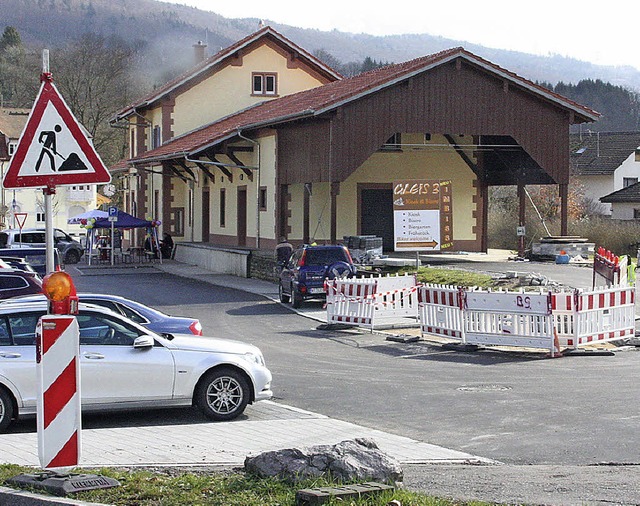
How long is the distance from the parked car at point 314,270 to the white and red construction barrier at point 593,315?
9.22 meters

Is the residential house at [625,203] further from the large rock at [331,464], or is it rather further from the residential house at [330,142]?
the large rock at [331,464]

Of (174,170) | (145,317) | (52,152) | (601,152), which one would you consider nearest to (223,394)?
(145,317)

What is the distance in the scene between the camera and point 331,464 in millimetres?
7355

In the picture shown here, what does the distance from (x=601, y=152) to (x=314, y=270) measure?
65.8 metres

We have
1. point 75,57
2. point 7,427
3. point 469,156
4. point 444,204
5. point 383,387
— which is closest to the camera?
point 7,427

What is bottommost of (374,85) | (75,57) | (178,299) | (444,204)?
(178,299)

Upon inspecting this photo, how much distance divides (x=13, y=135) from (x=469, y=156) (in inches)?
2134

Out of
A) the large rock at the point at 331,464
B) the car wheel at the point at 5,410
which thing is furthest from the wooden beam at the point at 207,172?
the large rock at the point at 331,464

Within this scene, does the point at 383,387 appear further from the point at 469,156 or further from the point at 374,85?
the point at 469,156

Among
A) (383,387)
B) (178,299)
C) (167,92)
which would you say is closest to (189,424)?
(383,387)

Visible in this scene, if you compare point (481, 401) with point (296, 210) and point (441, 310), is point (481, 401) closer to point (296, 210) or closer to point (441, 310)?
point (441, 310)

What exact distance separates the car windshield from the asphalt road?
4.89 meters

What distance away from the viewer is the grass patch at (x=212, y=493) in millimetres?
6988

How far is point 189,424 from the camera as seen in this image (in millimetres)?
12383
